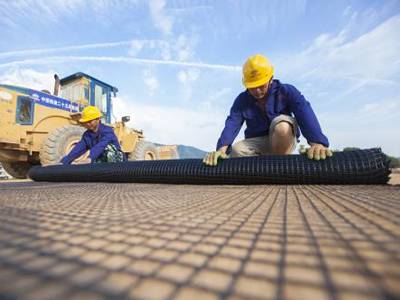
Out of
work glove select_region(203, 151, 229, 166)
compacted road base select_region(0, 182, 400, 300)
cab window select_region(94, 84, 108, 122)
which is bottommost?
compacted road base select_region(0, 182, 400, 300)

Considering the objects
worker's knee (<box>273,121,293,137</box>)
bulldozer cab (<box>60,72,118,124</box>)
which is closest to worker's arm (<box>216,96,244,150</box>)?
worker's knee (<box>273,121,293,137</box>)

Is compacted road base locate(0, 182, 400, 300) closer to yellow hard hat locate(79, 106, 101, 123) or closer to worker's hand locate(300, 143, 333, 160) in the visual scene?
worker's hand locate(300, 143, 333, 160)

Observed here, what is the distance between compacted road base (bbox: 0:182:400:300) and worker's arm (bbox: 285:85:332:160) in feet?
3.27

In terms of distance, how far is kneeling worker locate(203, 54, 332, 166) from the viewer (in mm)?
1851

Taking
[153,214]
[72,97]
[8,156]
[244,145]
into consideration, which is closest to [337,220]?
[153,214]

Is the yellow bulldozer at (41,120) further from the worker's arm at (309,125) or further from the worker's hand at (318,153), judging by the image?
the worker's hand at (318,153)

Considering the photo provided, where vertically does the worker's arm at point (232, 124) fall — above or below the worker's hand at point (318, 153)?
above

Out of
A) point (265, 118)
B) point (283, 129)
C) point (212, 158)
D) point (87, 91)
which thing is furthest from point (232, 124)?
point (87, 91)

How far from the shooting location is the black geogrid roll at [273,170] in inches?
54.5

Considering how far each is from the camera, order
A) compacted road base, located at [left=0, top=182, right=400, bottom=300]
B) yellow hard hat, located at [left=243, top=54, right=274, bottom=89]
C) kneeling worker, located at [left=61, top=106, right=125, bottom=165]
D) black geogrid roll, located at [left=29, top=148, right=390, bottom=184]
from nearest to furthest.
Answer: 1. compacted road base, located at [left=0, top=182, right=400, bottom=300]
2. black geogrid roll, located at [left=29, top=148, right=390, bottom=184]
3. yellow hard hat, located at [left=243, top=54, right=274, bottom=89]
4. kneeling worker, located at [left=61, top=106, right=125, bottom=165]

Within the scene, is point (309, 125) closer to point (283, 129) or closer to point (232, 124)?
point (283, 129)

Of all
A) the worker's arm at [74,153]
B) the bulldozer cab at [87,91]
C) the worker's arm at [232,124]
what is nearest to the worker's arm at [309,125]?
the worker's arm at [232,124]

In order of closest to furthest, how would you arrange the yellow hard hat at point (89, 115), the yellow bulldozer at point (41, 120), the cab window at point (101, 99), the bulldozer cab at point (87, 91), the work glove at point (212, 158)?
the work glove at point (212, 158), the yellow hard hat at point (89, 115), the yellow bulldozer at point (41, 120), the bulldozer cab at point (87, 91), the cab window at point (101, 99)

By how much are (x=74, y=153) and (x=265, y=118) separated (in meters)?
2.40
